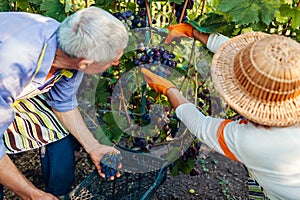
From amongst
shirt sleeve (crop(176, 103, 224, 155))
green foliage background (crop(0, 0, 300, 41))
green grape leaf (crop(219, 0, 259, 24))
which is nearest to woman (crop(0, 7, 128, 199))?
green foliage background (crop(0, 0, 300, 41))

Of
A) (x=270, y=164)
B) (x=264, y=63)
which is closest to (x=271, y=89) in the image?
(x=264, y=63)

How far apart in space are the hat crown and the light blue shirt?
80 cm

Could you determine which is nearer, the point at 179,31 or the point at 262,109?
the point at 262,109

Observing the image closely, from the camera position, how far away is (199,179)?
10.0 feet

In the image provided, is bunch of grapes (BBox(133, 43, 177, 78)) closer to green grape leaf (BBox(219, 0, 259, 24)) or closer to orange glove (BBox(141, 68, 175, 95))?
orange glove (BBox(141, 68, 175, 95))

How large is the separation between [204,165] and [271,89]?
176cm

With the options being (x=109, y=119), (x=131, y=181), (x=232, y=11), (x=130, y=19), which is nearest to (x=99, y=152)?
(x=109, y=119)

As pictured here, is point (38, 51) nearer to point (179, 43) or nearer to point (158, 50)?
point (158, 50)

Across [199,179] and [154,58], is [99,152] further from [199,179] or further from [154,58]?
[199,179]

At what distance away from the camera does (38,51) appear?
5.67 ft

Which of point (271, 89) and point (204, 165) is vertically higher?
point (271, 89)

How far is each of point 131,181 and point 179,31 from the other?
94 centimetres

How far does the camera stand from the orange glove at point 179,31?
2030mm

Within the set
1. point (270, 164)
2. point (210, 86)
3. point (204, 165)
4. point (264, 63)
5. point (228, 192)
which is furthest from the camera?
point (204, 165)
